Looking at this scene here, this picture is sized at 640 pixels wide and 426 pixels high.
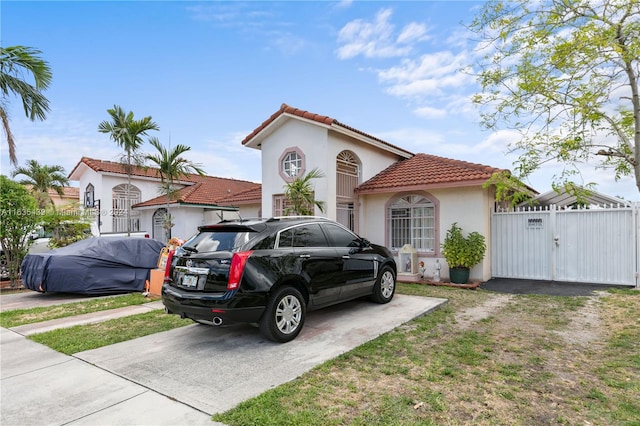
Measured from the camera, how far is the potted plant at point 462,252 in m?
9.62

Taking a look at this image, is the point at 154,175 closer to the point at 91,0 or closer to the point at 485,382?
the point at 91,0

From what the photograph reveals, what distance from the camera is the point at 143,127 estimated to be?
1673 centimetres

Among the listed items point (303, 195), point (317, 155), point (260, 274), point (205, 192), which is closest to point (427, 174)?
point (317, 155)

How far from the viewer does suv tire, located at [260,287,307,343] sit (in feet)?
15.6

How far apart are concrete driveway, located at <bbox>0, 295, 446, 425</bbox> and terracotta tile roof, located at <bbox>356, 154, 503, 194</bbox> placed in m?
5.39

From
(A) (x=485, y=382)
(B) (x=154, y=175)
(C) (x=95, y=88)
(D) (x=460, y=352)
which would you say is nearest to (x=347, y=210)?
(D) (x=460, y=352)

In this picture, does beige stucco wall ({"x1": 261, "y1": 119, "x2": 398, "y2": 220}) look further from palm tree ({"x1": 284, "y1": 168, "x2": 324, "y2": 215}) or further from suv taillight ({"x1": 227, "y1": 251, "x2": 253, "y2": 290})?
suv taillight ({"x1": 227, "y1": 251, "x2": 253, "y2": 290})

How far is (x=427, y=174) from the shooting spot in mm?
11141

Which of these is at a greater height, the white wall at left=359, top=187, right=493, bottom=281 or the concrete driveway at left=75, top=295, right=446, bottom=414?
the white wall at left=359, top=187, right=493, bottom=281

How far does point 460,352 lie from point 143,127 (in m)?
16.9

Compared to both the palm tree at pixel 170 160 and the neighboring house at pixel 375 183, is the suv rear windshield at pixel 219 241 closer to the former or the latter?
the neighboring house at pixel 375 183

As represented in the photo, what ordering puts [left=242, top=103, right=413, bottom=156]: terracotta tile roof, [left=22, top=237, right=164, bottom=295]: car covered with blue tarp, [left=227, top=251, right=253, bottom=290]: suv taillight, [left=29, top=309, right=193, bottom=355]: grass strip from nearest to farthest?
[left=227, top=251, right=253, bottom=290]: suv taillight, [left=29, top=309, right=193, bottom=355]: grass strip, [left=22, top=237, right=164, bottom=295]: car covered with blue tarp, [left=242, top=103, right=413, bottom=156]: terracotta tile roof

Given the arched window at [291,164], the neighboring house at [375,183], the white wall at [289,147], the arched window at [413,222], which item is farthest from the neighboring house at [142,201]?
the arched window at [413,222]

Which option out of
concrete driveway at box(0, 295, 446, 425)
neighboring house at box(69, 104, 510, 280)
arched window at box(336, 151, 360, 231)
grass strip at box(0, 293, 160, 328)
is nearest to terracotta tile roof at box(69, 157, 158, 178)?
neighboring house at box(69, 104, 510, 280)
